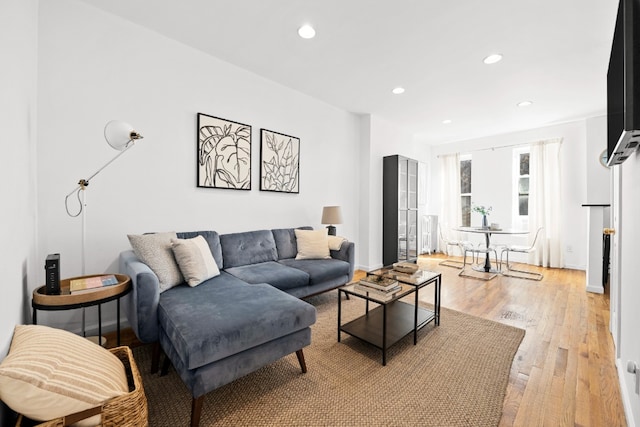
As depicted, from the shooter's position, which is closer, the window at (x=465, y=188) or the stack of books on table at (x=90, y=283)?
the stack of books on table at (x=90, y=283)

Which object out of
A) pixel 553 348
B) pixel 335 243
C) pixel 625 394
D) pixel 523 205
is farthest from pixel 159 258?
pixel 523 205

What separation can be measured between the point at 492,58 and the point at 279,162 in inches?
104

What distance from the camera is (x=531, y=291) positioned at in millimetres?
3527

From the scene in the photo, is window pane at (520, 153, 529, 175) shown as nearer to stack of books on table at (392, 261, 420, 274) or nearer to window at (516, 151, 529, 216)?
window at (516, 151, 529, 216)

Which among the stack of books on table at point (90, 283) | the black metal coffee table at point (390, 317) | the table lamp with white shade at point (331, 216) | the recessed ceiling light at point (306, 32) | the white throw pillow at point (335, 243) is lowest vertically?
the black metal coffee table at point (390, 317)

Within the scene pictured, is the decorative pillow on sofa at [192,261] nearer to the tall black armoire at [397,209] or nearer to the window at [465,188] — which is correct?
the tall black armoire at [397,209]

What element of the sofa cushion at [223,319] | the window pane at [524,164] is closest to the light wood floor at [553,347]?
the sofa cushion at [223,319]

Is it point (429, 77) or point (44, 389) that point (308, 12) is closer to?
point (429, 77)

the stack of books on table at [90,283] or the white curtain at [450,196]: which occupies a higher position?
the white curtain at [450,196]

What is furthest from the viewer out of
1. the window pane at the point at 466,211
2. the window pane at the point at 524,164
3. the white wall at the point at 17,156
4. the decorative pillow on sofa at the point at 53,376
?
the window pane at the point at 466,211

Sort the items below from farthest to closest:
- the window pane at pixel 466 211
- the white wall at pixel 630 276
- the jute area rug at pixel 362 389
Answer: the window pane at pixel 466 211 → the jute area rug at pixel 362 389 → the white wall at pixel 630 276

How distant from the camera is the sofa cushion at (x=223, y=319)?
1.31m

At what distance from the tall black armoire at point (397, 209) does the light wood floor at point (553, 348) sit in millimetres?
1008

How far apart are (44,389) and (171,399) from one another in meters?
0.88
